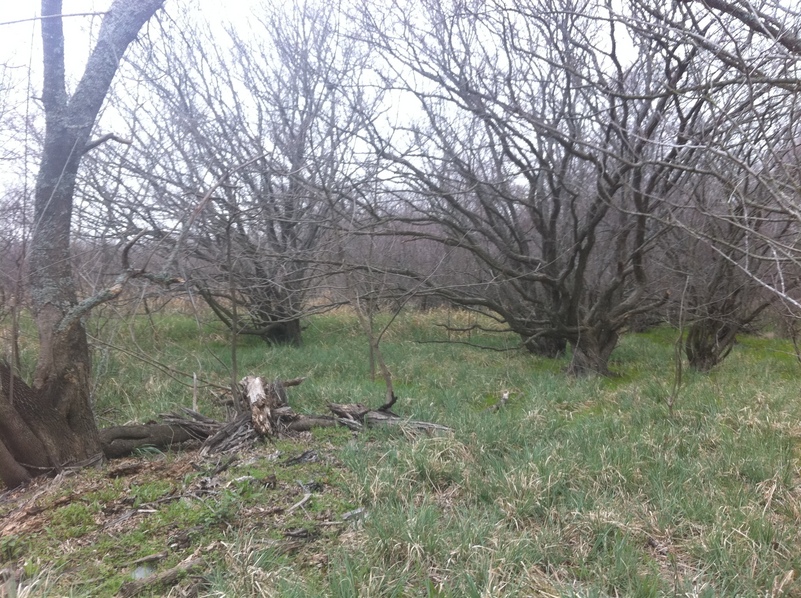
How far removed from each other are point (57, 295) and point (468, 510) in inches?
115

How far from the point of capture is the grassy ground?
2.36m

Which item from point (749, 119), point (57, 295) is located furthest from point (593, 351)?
point (57, 295)

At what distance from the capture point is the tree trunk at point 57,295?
11.6ft

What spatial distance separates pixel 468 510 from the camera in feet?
9.71

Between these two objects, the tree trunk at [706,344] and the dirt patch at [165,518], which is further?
the tree trunk at [706,344]

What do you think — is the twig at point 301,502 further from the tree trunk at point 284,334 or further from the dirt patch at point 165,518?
the tree trunk at point 284,334

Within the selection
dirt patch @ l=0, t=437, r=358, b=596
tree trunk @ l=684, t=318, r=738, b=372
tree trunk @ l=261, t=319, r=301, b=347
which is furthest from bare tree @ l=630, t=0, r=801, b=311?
tree trunk @ l=261, t=319, r=301, b=347

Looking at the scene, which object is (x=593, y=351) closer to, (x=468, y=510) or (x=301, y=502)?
(x=468, y=510)

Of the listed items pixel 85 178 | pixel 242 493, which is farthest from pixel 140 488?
pixel 85 178

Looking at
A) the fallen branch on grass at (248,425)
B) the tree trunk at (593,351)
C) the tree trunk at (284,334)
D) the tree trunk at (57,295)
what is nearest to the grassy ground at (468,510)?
the fallen branch on grass at (248,425)

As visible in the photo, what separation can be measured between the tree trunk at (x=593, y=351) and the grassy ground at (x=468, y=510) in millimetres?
1951

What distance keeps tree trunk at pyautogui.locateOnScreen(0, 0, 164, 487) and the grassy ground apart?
31 cm

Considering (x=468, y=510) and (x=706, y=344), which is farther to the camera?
(x=706, y=344)

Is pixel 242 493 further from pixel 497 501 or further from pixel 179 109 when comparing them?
pixel 179 109
